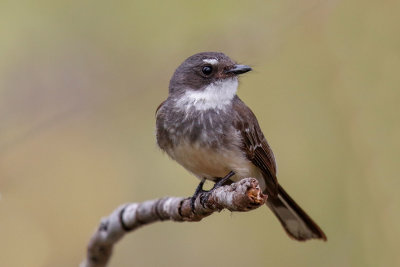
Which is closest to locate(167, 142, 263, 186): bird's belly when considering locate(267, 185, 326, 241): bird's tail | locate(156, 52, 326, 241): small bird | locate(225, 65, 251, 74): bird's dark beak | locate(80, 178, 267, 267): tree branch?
locate(156, 52, 326, 241): small bird

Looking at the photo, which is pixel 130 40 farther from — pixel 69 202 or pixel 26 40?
pixel 69 202

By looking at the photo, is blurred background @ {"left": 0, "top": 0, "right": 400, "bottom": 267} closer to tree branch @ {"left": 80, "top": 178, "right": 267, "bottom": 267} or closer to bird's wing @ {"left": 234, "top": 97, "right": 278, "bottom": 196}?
bird's wing @ {"left": 234, "top": 97, "right": 278, "bottom": 196}

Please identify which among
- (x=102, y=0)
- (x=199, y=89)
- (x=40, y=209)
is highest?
(x=102, y=0)

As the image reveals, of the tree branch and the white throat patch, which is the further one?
the white throat patch

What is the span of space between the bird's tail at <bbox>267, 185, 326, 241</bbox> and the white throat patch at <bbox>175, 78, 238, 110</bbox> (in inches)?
31.9

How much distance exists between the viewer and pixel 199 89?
5277mm

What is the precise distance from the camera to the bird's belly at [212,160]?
4.84m

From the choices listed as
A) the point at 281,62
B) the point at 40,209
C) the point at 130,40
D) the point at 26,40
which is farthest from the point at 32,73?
the point at 281,62

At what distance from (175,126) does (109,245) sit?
3.21 ft

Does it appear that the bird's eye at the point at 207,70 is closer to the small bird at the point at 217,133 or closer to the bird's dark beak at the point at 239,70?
the small bird at the point at 217,133

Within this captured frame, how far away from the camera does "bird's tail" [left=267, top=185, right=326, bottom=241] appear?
527cm

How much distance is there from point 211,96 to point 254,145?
0.47m

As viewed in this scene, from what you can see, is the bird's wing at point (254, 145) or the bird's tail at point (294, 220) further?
the bird's tail at point (294, 220)

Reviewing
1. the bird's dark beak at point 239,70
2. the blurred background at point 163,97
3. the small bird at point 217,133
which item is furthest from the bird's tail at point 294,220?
the bird's dark beak at point 239,70
